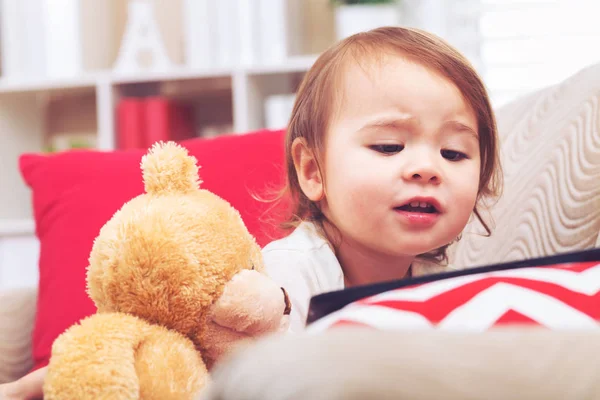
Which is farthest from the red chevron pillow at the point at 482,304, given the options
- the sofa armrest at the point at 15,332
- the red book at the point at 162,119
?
the red book at the point at 162,119

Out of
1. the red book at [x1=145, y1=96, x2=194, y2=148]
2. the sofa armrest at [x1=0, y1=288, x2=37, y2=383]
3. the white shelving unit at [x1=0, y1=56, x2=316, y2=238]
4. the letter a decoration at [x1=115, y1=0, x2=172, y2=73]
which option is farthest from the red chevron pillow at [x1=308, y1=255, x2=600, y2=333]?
the letter a decoration at [x1=115, y1=0, x2=172, y2=73]

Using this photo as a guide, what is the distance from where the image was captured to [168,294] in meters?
A: 0.57

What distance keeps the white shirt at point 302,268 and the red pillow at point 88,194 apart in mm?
101

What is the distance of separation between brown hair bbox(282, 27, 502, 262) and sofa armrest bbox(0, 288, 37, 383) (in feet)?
1.47

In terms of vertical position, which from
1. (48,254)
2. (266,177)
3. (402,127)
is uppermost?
(402,127)

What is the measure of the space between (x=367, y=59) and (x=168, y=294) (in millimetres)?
440

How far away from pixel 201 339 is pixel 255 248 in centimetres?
11

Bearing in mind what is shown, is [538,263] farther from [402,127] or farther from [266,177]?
[266,177]

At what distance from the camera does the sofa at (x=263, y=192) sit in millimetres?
859

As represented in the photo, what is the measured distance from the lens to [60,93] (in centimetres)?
249

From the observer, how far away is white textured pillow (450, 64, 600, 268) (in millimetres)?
832

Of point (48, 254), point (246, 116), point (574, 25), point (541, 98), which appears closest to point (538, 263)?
point (541, 98)

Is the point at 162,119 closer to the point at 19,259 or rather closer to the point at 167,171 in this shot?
the point at 19,259

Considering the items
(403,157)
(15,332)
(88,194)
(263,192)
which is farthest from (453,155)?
(15,332)
